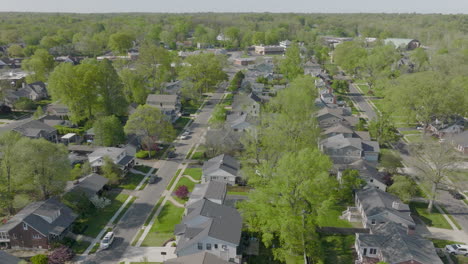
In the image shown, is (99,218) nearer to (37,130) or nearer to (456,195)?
(37,130)

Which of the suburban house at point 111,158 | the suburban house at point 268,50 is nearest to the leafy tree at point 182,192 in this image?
the suburban house at point 111,158

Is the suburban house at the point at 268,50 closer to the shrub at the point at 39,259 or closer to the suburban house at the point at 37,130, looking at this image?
the suburban house at the point at 37,130

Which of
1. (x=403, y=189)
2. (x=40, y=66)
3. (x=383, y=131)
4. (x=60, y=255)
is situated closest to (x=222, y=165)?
(x=60, y=255)

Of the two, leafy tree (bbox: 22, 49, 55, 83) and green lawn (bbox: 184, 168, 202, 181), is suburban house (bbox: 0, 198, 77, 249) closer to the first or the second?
green lawn (bbox: 184, 168, 202, 181)

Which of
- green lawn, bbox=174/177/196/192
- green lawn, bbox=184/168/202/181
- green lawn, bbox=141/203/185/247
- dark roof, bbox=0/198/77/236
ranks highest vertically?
dark roof, bbox=0/198/77/236

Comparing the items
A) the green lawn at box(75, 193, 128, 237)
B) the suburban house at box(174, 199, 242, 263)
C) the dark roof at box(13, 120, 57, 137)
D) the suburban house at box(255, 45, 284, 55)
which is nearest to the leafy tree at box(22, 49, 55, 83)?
the dark roof at box(13, 120, 57, 137)

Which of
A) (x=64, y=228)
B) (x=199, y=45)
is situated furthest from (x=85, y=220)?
(x=199, y=45)

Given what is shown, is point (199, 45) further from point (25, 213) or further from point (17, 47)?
point (25, 213)
